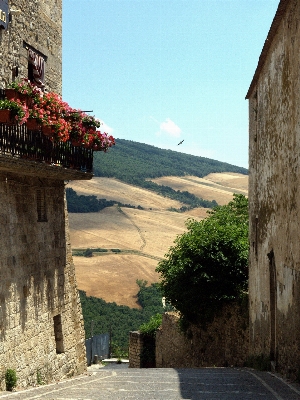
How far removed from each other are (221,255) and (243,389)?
41.0 feet

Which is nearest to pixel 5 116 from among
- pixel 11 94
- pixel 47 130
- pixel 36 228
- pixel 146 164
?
pixel 11 94

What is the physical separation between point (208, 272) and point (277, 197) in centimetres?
921

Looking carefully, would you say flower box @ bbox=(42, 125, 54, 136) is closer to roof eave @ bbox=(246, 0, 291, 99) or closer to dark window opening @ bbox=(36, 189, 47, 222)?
dark window opening @ bbox=(36, 189, 47, 222)

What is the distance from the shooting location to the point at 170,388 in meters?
13.8

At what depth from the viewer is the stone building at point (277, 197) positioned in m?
14.7

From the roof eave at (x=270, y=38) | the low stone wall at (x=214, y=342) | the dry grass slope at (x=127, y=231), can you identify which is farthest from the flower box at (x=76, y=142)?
the dry grass slope at (x=127, y=231)

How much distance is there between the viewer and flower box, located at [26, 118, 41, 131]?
54.6 feet

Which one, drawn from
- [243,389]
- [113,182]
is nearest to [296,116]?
[243,389]

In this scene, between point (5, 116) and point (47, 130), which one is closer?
point (5, 116)

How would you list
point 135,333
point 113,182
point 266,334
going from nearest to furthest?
point 266,334 → point 135,333 → point 113,182

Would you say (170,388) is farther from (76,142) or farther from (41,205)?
(76,142)

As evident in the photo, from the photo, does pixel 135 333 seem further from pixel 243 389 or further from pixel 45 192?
pixel 243 389

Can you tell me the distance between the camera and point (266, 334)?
1923 centimetres

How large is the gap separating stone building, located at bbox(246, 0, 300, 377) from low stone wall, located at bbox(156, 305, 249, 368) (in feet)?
6.14
